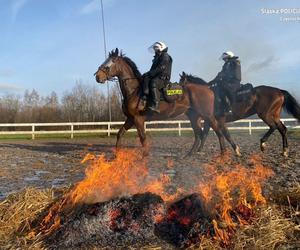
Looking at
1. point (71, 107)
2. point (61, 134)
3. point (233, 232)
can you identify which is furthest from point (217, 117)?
point (71, 107)

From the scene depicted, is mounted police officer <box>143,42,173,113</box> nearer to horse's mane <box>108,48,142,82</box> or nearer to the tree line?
horse's mane <box>108,48,142,82</box>

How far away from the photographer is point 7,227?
4.71 meters

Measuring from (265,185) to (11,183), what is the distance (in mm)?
5008

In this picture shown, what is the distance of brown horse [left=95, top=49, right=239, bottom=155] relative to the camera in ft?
34.8

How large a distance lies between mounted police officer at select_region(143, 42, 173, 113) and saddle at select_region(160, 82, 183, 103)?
18cm

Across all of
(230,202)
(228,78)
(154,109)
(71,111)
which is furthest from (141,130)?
(71,111)

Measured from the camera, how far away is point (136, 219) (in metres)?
4.43

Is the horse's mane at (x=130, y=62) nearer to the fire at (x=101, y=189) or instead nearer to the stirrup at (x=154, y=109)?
the stirrup at (x=154, y=109)

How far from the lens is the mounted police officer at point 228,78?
468 inches

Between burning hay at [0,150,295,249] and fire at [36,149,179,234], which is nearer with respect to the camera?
burning hay at [0,150,295,249]

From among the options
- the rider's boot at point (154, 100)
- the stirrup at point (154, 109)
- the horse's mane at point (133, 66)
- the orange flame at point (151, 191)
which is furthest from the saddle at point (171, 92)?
Answer: the orange flame at point (151, 191)

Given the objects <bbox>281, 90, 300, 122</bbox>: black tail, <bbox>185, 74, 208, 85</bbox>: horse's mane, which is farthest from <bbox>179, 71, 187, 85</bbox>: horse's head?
<bbox>281, 90, 300, 122</bbox>: black tail

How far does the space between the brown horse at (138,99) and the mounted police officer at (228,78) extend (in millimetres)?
444

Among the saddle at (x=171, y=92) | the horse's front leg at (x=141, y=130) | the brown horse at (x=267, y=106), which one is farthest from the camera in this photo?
the brown horse at (x=267, y=106)
